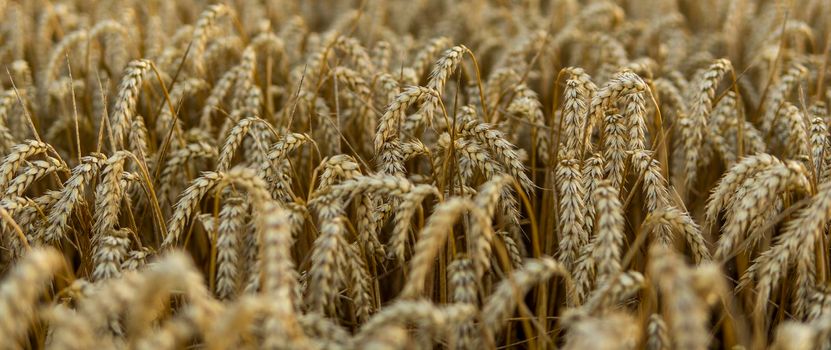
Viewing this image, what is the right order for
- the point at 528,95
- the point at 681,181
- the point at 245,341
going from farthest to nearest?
the point at 528,95 < the point at 681,181 < the point at 245,341

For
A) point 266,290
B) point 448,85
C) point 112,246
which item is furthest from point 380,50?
point 266,290

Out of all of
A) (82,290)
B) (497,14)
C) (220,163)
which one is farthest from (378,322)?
(497,14)

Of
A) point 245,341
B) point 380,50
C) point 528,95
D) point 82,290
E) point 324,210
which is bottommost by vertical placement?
point 245,341

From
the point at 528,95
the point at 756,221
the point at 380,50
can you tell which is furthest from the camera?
the point at 380,50

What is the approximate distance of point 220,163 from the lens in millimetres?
2455

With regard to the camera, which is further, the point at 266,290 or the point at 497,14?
the point at 497,14

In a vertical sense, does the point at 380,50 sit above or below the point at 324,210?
above

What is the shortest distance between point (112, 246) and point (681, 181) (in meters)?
1.93

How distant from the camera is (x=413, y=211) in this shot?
80.5 inches

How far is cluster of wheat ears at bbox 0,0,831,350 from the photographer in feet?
5.61

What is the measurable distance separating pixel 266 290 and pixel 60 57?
2.46 meters

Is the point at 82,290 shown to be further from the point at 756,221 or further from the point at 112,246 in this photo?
the point at 756,221

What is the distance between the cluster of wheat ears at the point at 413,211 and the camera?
1709 mm

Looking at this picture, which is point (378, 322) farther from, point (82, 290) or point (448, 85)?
A: point (448, 85)
